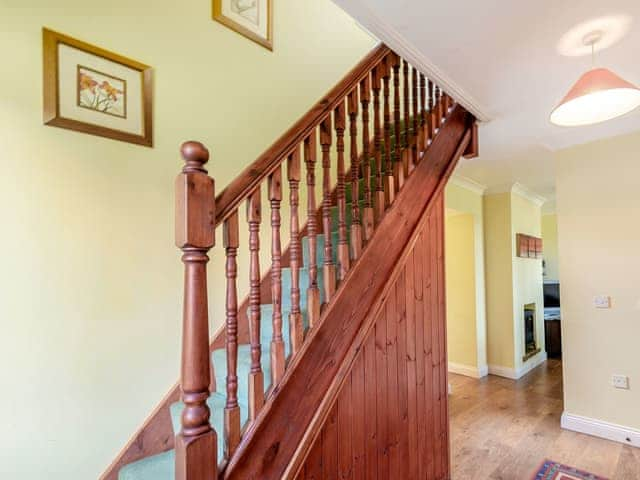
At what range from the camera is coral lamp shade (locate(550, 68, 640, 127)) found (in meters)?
1.48

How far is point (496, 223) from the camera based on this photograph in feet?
15.4

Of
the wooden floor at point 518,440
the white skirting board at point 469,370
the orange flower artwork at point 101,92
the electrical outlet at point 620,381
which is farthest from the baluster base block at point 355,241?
the white skirting board at point 469,370

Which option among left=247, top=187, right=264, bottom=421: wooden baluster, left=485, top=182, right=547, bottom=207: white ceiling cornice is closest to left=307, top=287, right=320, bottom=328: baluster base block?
left=247, top=187, right=264, bottom=421: wooden baluster

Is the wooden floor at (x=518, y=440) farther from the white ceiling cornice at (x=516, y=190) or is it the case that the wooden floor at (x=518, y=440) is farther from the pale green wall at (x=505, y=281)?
the white ceiling cornice at (x=516, y=190)

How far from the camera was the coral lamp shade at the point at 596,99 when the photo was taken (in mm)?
1482

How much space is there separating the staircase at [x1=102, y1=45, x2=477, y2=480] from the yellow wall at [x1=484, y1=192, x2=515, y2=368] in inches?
111

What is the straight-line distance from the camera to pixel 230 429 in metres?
1.11

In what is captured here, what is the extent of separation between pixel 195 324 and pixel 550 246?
26.0ft

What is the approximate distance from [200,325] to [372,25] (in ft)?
4.52

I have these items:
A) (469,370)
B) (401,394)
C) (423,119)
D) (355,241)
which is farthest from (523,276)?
(355,241)

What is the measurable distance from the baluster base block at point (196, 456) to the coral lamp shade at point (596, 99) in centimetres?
188

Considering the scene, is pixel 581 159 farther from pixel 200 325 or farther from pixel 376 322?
pixel 200 325

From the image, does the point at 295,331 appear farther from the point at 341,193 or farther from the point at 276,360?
the point at 341,193

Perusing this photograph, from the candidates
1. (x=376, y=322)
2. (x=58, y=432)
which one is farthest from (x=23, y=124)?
(x=376, y=322)
